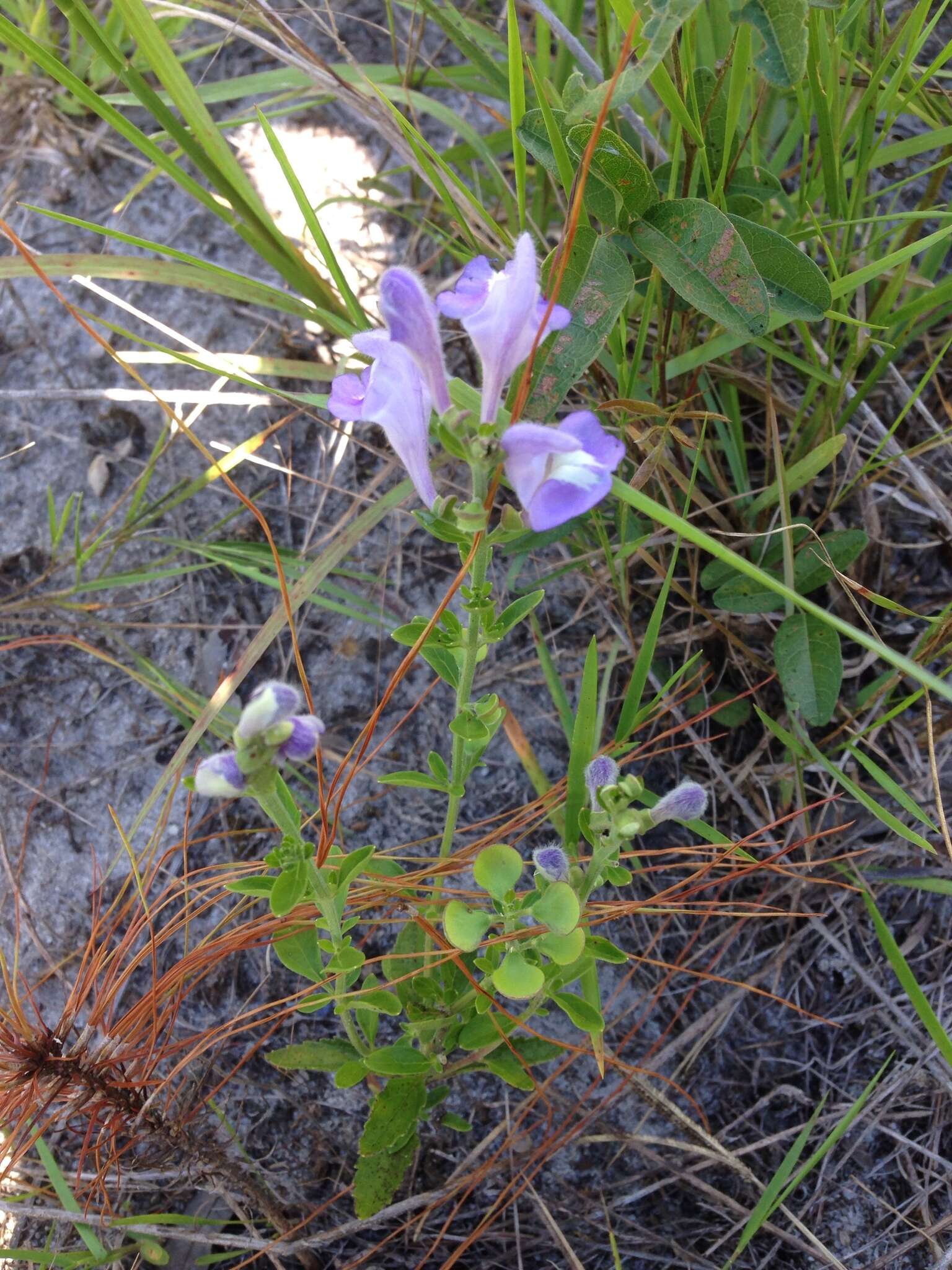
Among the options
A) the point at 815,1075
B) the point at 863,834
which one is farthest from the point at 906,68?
Result: the point at 815,1075

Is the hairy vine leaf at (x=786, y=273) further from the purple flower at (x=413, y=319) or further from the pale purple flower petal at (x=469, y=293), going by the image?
the purple flower at (x=413, y=319)

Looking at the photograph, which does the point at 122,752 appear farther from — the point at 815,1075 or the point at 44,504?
the point at 815,1075

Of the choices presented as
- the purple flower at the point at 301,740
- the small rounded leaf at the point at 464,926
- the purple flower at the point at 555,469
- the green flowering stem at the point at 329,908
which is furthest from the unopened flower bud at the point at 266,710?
the small rounded leaf at the point at 464,926

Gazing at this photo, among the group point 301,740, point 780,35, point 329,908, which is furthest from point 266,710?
point 780,35

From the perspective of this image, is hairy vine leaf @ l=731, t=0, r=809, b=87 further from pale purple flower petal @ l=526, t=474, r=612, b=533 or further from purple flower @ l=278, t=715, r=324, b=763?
purple flower @ l=278, t=715, r=324, b=763

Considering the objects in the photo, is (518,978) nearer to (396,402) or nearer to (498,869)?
(498,869)

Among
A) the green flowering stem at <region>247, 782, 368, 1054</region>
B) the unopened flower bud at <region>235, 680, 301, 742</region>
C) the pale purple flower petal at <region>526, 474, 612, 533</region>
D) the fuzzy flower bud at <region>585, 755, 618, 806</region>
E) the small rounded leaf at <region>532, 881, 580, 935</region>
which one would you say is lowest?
the small rounded leaf at <region>532, 881, 580, 935</region>

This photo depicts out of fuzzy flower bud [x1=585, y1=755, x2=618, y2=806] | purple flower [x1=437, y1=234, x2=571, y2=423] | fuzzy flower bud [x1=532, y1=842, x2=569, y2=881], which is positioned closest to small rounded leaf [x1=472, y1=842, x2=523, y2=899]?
fuzzy flower bud [x1=532, y1=842, x2=569, y2=881]
